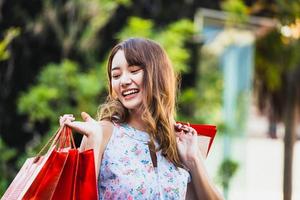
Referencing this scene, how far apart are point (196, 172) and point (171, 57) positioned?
582 cm

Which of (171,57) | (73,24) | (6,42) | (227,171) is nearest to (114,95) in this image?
(6,42)

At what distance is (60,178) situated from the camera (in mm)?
2822

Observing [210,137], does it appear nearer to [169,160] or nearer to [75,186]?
[169,160]

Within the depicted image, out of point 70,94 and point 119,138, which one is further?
point 70,94

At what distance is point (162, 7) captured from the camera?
10.7 meters

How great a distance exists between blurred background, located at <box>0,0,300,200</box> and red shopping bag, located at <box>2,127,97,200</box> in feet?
15.5

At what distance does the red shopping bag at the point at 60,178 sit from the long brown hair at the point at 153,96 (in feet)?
0.91

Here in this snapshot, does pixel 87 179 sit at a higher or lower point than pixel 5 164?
higher

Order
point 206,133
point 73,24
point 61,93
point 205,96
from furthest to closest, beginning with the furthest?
point 205,96, point 73,24, point 61,93, point 206,133

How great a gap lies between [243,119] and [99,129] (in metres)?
10.4

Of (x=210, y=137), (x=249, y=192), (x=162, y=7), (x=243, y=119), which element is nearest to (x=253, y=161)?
(x=249, y=192)

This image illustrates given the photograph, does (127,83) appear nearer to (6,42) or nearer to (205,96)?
(6,42)

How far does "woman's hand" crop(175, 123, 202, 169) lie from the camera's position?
320cm

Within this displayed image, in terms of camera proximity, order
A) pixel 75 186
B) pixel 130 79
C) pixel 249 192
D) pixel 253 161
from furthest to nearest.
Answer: pixel 253 161, pixel 249 192, pixel 130 79, pixel 75 186
